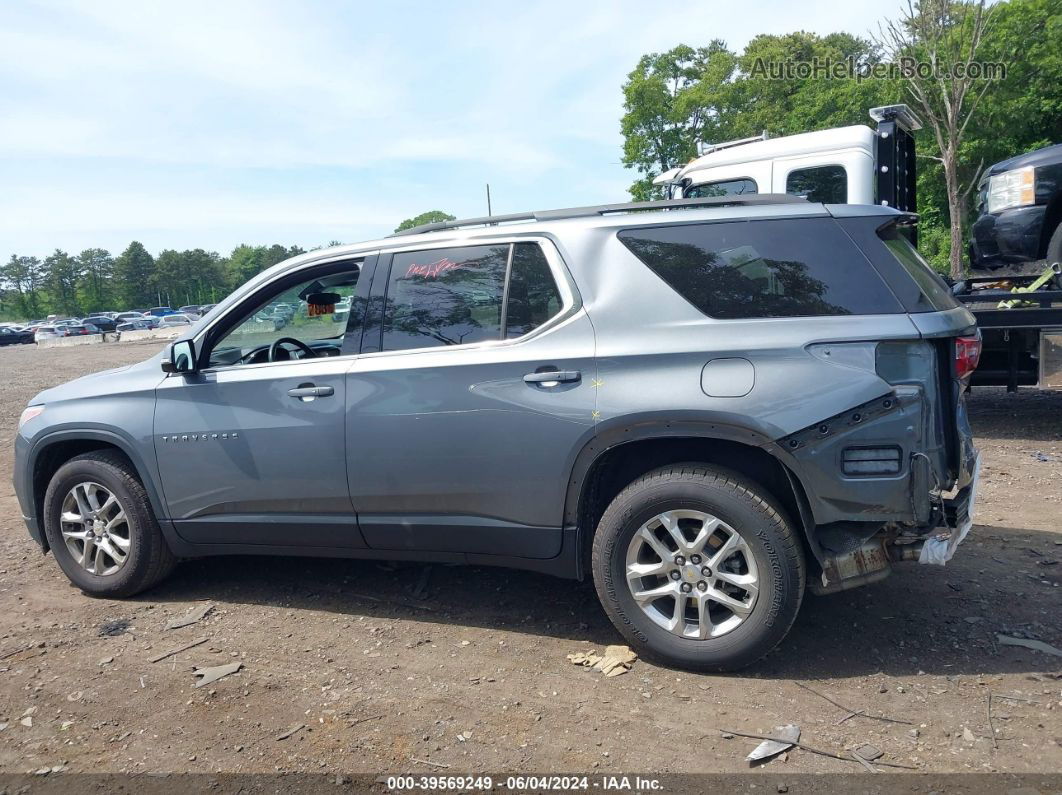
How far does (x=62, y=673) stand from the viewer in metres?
3.84

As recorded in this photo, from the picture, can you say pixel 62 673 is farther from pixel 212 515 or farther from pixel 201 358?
pixel 201 358

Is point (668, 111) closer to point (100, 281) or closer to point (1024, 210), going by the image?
point (1024, 210)

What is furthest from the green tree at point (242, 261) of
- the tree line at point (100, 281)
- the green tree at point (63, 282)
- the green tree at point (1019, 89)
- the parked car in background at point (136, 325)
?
the green tree at point (1019, 89)

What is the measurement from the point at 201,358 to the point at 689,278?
101 inches

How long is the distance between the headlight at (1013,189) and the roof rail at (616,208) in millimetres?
5103

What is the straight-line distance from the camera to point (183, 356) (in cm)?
438

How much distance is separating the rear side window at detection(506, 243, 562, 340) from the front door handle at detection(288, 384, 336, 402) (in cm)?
93

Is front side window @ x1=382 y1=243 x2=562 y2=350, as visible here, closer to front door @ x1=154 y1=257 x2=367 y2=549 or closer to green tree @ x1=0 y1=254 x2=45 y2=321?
front door @ x1=154 y1=257 x2=367 y2=549

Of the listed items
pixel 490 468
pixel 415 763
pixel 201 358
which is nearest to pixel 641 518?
pixel 490 468

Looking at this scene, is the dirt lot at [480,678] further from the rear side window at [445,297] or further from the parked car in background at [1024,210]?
the parked car in background at [1024,210]

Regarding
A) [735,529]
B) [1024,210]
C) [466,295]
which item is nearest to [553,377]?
[466,295]

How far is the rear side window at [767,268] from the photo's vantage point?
11.0 ft

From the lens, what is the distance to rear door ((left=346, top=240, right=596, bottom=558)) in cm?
364

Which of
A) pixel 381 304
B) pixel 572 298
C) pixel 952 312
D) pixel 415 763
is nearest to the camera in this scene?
pixel 415 763
